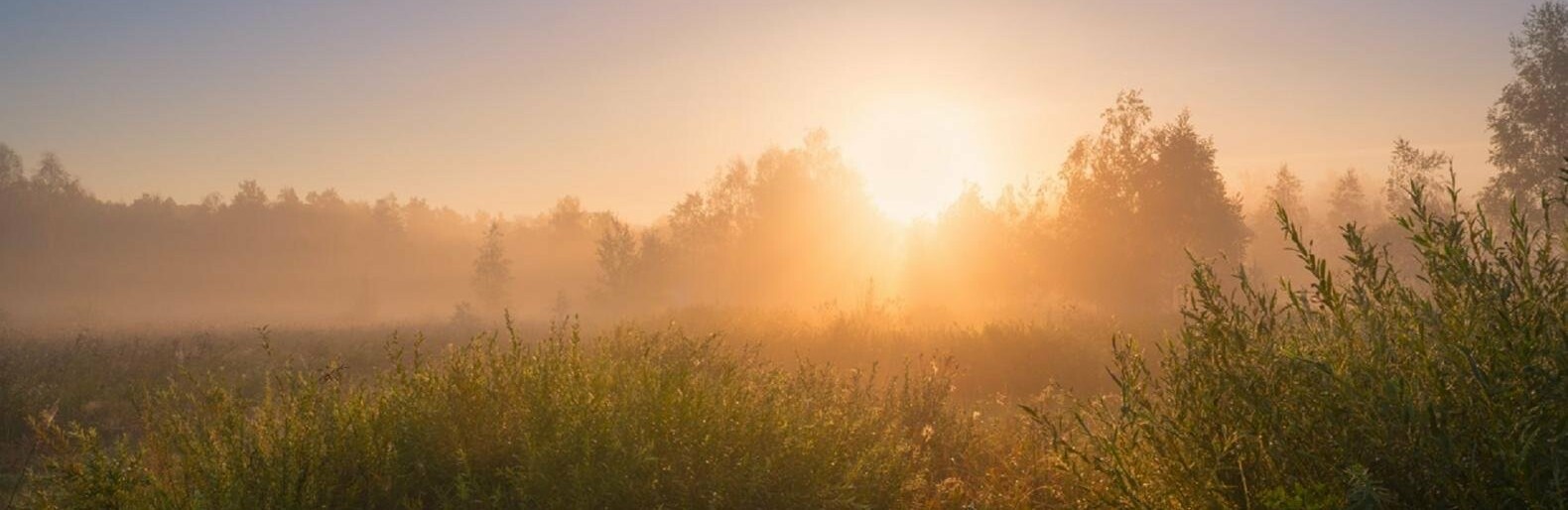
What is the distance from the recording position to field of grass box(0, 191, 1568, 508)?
94.8 inches

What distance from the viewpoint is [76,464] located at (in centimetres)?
379

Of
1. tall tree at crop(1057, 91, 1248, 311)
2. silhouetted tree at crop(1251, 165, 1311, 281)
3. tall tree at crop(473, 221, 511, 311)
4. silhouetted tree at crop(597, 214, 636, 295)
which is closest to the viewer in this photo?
tall tree at crop(1057, 91, 1248, 311)

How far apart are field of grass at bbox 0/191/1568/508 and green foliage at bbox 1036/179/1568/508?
1 cm

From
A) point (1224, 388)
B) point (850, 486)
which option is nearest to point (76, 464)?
point (850, 486)

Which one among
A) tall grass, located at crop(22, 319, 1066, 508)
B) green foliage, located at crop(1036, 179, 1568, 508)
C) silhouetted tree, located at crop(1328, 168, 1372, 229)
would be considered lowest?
tall grass, located at crop(22, 319, 1066, 508)

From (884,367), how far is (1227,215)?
16682mm

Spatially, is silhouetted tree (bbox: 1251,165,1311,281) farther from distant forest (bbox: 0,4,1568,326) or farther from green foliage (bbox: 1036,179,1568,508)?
green foliage (bbox: 1036,179,1568,508)

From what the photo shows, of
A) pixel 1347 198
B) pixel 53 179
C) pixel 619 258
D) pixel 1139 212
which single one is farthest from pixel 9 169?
pixel 1347 198

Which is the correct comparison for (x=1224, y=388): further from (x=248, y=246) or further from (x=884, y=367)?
(x=248, y=246)

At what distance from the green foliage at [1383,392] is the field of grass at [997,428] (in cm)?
1

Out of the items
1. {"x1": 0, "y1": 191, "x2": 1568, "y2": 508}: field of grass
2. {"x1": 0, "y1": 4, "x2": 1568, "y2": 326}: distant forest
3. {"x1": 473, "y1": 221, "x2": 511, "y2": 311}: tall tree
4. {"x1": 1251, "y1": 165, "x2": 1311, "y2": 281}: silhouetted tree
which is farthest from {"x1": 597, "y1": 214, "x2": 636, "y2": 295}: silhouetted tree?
{"x1": 1251, "y1": 165, "x2": 1311, "y2": 281}: silhouetted tree

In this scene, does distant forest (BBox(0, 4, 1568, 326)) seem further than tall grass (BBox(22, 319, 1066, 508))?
Yes

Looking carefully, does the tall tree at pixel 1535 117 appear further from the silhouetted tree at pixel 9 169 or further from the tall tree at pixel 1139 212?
the silhouetted tree at pixel 9 169

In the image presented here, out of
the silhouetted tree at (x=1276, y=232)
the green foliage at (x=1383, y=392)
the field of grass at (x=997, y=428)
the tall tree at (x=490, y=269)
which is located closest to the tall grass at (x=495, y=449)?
the field of grass at (x=997, y=428)
